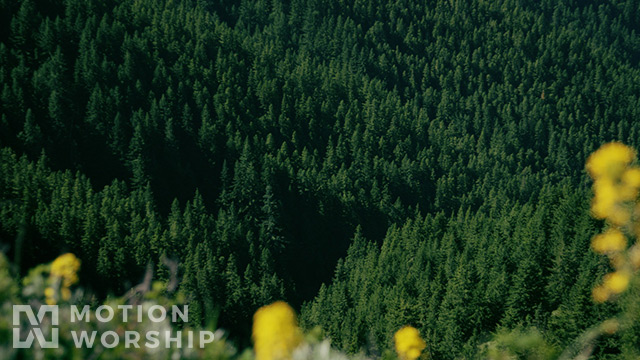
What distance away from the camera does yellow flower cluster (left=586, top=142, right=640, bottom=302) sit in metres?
5.26

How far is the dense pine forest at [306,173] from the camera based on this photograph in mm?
52219

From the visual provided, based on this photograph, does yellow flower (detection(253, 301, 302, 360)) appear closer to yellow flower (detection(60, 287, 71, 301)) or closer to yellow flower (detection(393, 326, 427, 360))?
yellow flower (detection(60, 287, 71, 301))

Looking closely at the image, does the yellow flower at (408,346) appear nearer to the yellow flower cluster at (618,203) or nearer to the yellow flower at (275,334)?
the yellow flower at (275,334)

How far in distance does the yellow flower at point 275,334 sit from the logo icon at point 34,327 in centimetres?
200

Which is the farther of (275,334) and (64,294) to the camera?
(64,294)

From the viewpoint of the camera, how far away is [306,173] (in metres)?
113

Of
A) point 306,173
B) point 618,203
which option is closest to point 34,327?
point 618,203

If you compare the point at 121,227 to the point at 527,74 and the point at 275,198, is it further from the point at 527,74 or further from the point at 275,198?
the point at 527,74

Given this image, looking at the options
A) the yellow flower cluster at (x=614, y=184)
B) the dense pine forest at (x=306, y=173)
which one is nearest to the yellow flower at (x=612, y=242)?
the yellow flower cluster at (x=614, y=184)

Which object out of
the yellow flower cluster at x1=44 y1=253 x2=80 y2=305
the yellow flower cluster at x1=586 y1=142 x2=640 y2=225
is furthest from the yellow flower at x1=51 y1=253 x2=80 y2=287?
the yellow flower cluster at x1=586 y1=142 x2=640 y2=225

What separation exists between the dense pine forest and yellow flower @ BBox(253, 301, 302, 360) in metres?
0.86

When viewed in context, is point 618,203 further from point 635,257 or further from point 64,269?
point 64,269

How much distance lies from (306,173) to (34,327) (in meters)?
107

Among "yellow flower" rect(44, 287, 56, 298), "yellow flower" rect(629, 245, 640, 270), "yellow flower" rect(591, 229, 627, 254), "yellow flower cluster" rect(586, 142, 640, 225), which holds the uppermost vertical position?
"yellow flower cluster" rect(586, 142, 640, 225)
